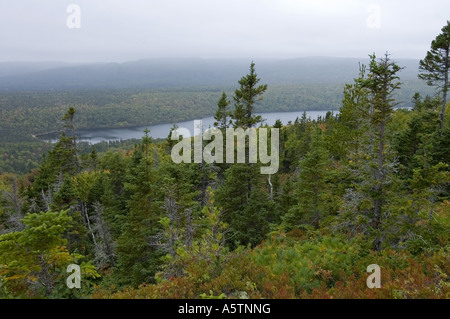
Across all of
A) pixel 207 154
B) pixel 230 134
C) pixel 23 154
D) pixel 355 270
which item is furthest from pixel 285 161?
pixel 23 154

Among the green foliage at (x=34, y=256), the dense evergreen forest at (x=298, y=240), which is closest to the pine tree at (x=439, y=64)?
the dense evergreen forest at (x=298, y=240)

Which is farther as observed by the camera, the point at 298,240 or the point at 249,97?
the point at 249,97

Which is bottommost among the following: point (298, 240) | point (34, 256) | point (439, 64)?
point (298, 240)

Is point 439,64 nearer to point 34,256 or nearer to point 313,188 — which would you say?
point 313,188

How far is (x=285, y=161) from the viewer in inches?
1527

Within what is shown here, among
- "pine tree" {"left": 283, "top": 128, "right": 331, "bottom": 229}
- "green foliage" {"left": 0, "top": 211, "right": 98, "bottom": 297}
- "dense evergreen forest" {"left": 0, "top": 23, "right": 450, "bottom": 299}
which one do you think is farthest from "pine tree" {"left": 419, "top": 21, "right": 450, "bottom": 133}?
"green foliage" {"left": 0, "top": 211, "right": 98, "bottom": 297}

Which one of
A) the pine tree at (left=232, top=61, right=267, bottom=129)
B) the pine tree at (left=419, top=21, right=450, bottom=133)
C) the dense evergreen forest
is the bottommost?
the dense evergreen forest

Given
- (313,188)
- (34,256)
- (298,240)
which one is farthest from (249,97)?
(34,256)

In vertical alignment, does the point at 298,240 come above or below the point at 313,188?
below

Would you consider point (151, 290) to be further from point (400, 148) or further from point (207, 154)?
point (400, 148)

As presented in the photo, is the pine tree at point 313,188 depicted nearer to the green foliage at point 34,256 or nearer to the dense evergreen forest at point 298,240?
the dense evergreen forest at point 298,240

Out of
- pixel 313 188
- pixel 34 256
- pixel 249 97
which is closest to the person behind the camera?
pixel 34 256

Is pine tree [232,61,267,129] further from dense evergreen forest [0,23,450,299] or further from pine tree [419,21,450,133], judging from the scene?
pine tree [419,21,450,133]
